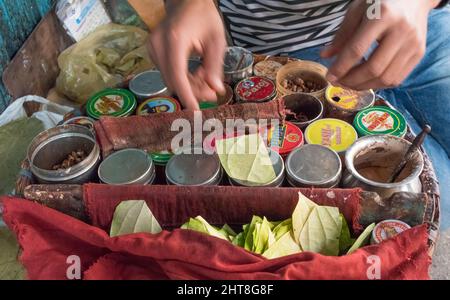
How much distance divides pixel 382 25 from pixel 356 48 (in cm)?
6

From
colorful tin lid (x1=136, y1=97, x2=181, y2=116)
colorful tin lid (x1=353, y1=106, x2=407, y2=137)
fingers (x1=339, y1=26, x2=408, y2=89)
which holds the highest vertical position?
fingers (x1=339, y1=26, x2=408, y2=89)

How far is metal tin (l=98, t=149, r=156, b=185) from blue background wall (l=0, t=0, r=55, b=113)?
848 millimetres

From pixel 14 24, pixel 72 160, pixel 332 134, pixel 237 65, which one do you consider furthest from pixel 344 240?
pixel 14 24

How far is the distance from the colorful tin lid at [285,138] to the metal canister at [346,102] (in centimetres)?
13

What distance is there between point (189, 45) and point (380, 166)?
24.1 inches

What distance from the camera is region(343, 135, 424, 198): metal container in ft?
3.37

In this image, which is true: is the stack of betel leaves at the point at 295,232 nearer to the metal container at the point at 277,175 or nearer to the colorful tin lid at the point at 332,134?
the metal container at the point at 277,175

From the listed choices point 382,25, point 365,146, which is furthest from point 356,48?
point 365,146

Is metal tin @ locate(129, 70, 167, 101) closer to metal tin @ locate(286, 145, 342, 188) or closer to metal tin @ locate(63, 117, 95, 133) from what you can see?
metal tin @ locate(63, 117, 95, 133)

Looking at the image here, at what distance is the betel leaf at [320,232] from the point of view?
1.00 meters

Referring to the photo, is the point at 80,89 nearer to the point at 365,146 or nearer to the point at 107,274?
the point at 107,274

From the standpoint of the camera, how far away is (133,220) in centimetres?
104

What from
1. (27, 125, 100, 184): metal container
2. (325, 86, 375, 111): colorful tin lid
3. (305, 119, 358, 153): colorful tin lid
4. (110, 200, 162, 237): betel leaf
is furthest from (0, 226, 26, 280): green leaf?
(325, 86, 375, 111): colorful tin lid

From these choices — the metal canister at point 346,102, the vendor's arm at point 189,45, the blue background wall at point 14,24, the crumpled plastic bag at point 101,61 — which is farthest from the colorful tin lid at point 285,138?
the blue background wall at point 14,24
